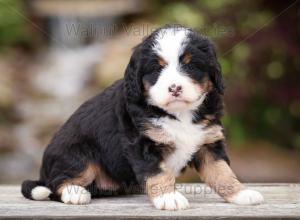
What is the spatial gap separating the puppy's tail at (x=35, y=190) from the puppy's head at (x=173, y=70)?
1026mm

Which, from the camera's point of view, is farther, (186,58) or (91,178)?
(91,178)

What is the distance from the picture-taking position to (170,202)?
4.48m

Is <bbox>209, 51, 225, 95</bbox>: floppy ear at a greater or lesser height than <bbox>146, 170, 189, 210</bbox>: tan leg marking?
greater

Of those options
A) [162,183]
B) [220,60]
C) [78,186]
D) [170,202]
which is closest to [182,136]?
[162,183]

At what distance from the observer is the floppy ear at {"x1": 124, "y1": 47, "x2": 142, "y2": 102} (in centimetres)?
456

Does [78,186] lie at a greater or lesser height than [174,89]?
lesser

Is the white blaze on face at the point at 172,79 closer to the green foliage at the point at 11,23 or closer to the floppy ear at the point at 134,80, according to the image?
the floppy ear at the point at 134,80

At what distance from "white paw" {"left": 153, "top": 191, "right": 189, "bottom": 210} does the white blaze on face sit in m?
0.58

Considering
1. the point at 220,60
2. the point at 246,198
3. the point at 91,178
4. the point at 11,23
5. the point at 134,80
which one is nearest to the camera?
the point at 134,80

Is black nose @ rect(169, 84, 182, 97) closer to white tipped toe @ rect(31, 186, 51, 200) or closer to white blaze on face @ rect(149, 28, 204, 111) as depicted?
white blaze on face @ rect(149, 28, 204, 111)

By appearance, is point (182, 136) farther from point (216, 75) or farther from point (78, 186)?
point (78, 186)

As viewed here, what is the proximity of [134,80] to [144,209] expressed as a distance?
0.87 metres

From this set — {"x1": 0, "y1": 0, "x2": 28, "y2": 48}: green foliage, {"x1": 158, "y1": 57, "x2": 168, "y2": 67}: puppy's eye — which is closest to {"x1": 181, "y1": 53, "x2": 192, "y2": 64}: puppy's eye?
{"x1": 158, "y1": 57, "x2": 168, "y2": 67}: puppy's eye

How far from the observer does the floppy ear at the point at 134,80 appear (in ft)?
15.0
